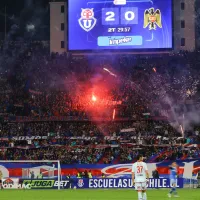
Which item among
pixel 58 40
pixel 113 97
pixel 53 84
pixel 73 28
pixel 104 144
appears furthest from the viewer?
pixel 58 40

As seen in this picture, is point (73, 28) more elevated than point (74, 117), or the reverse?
point (73, 28)

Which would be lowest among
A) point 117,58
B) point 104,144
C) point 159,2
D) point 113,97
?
point 104,144

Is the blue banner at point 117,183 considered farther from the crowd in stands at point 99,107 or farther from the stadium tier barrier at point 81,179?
the crowd in stands at point 99,107

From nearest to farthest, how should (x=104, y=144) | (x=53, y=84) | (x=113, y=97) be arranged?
(x=104, y=144)
(x=113, y=97)
(x=53, y=84)

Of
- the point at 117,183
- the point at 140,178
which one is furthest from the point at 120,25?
the point at 140,178

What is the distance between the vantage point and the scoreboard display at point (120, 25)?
66.6 m

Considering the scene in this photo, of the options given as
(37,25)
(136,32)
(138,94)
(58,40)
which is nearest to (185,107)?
(138,94)

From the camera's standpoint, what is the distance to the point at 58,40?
86.6 m

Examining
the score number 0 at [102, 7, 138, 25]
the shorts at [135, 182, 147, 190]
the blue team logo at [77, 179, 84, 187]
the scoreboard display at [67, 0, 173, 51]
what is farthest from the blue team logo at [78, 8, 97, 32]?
the shorts at [135, 182, 147, 190]

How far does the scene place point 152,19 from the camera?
218 ft

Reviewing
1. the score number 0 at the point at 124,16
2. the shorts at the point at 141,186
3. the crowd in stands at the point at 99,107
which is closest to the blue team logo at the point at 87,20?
the score number 0 at the point at 124,16

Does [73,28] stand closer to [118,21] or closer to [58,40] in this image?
[118,21]

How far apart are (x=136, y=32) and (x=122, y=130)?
1097 centimetres

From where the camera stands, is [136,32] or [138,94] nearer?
[136,32]
